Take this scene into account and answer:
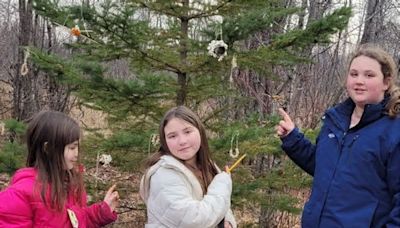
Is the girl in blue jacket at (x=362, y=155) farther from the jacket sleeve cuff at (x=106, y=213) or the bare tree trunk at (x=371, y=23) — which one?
the bare tree trunk at (x=371, y=23)

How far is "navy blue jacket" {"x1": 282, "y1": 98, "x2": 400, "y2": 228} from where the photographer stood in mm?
1975

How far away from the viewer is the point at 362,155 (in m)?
2.03

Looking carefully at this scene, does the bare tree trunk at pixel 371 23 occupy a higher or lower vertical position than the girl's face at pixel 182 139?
higher

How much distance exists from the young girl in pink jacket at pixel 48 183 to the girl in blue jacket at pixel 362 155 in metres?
1.10

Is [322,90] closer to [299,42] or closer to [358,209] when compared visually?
[299,42]

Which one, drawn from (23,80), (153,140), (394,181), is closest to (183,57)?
(153,140)

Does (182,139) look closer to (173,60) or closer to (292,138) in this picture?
(292,138)

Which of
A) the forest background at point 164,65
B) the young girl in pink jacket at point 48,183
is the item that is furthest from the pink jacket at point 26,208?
the forest background at point 164,65

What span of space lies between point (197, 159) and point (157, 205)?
344mm

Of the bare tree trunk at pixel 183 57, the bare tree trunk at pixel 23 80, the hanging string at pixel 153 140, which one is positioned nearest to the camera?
the hanging string at pixel 153 140

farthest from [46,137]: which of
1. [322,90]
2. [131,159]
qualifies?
[322,90]

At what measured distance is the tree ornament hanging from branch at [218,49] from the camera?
118 inches

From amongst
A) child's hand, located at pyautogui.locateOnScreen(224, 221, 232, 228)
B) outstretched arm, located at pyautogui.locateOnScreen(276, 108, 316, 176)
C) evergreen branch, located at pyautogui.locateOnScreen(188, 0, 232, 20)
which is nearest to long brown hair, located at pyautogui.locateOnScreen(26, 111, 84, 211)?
child's hand, located at pyautogui.locateOnScreen(224, 221, 232, 228)

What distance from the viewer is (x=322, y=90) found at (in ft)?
23.6
